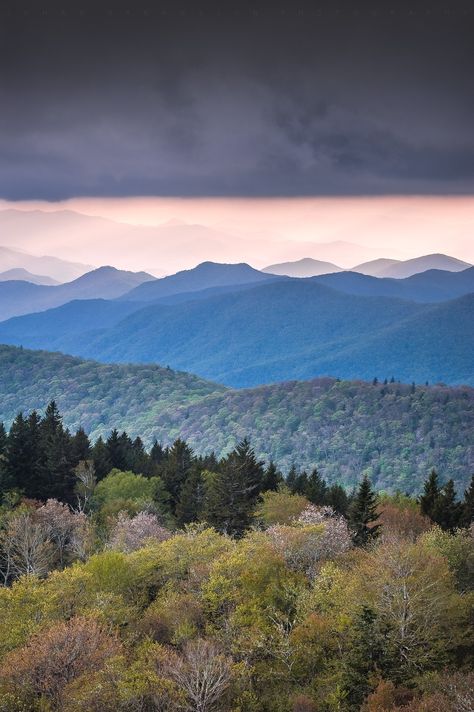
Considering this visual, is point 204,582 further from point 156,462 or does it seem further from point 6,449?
point 156,462

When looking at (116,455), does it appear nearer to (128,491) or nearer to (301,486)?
(128,491)

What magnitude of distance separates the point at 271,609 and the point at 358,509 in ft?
75.7

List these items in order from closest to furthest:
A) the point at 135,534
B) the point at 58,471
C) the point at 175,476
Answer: the point at 135,534, the point at 58,471, the point at 175,476

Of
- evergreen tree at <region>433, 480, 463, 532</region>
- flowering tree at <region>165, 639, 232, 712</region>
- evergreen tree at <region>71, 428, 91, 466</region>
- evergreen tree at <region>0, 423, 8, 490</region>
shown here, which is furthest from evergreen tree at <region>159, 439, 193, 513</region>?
flowering tree at <region>165, 639, 232, 712</region>

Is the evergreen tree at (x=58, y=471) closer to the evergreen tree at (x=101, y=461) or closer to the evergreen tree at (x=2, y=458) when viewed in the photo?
the evergreen tree at (x=2, y=458)

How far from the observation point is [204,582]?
A: 161 feet

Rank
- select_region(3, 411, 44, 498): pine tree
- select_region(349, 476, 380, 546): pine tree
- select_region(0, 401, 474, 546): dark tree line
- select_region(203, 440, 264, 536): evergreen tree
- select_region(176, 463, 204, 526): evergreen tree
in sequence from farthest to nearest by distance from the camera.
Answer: select_region(3, 411, 44, 498): pine tree → select_region(176, 463, 204, 526): evergreen tree → select_region(0, 401, 474, 546): dark tree line → select_region(203, 440, 264, 536): evergreen tree → select_region(349, 476, 380, 546): pine tree

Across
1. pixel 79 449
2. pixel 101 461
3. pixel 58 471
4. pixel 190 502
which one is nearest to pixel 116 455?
pixel 101 461

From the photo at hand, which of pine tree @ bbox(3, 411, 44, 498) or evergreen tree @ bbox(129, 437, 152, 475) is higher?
pine tree @ bbox(3, 411, 44, 498)

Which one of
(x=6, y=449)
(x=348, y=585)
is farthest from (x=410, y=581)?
(x=6, y=449)

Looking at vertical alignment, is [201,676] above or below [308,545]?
below

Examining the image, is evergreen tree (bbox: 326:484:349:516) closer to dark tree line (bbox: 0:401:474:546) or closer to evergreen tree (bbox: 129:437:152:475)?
dark tree line (bbox: 0:401:474:546)

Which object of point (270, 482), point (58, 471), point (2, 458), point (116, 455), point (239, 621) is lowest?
point (239, 621)

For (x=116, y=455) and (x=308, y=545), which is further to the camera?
(x=116, y=455)
